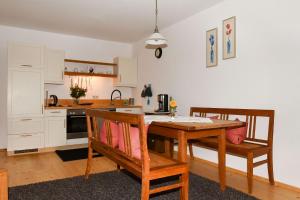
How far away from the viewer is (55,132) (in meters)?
4.17

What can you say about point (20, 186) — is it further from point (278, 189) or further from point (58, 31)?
point (58, 31)

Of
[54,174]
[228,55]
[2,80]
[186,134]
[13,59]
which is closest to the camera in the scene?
[186,134]

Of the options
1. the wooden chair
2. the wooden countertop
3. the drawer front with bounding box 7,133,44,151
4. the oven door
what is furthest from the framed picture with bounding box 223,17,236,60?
the drawer front with bounding box 7,133,44,151

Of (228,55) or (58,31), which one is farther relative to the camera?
(58,31)

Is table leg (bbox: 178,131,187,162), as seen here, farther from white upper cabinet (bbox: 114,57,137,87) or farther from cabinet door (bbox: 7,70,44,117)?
white upper cabinet (bbox: 114,57,137,87)

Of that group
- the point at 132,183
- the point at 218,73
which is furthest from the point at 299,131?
the point at 132,183

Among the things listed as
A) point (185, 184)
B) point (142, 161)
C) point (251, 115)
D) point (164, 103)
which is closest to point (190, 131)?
point (185, 184)

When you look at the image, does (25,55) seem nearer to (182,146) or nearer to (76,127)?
(76,127)

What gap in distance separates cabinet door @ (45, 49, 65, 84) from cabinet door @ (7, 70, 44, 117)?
205 mm

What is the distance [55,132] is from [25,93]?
34.6 inches

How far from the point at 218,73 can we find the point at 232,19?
2.46ft

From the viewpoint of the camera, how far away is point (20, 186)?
8.05 feet

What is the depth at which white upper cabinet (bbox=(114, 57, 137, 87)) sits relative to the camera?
5098 millimetres

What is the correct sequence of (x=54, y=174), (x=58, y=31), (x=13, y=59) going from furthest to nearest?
(x=58, y=31)
(x=13, y=59)
(x=54, y=174)
